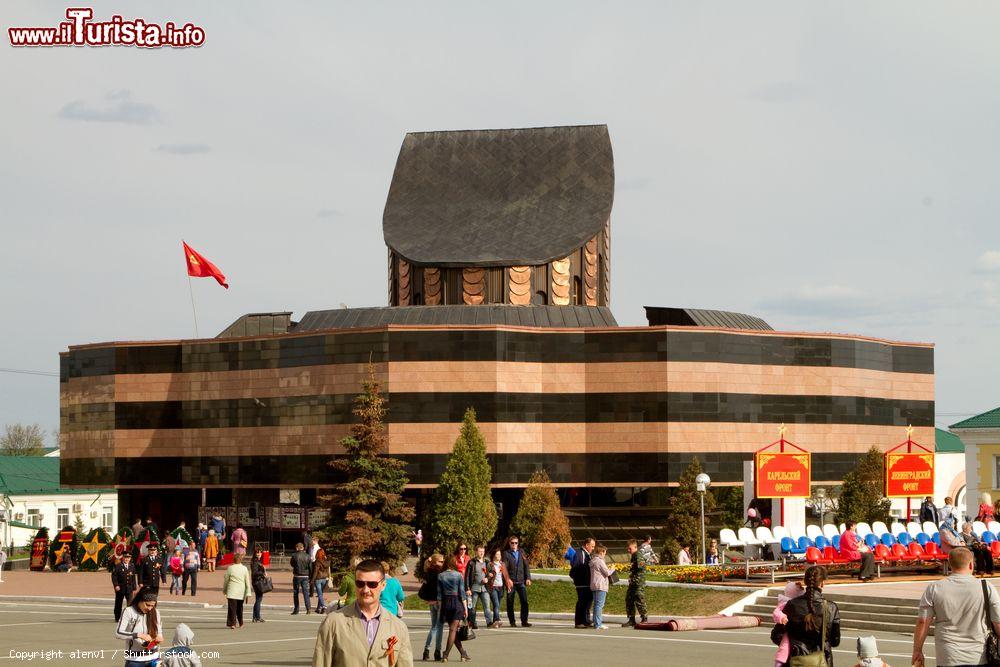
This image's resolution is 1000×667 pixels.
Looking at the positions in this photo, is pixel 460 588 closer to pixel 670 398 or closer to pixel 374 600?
pixel 374 600

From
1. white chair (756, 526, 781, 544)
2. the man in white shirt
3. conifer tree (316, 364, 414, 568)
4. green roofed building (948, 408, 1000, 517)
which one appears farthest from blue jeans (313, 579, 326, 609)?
green roofed building (948, 408, 1000, 517)

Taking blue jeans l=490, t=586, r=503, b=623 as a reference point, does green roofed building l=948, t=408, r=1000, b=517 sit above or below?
above

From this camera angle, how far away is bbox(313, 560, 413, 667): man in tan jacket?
10844 millimetres

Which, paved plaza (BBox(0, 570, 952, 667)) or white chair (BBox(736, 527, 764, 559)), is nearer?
paved plaza (BBox(0, 570, 952, 667))

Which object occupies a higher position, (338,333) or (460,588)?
(338,333)

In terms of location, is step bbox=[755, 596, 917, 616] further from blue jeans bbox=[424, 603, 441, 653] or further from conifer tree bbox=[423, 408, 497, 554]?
conifer tree bbox=[423, 408, 497, 554]

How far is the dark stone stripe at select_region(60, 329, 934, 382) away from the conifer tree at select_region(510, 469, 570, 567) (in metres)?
8.51

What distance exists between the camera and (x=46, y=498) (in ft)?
364

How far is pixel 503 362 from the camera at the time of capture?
65.9 metres

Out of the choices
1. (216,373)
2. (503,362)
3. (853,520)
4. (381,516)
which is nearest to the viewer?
(381,516)

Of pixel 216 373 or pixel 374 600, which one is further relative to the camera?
pixel 216 373

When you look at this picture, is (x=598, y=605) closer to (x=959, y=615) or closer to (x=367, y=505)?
(x=959, y=615)

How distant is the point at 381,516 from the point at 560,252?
1002 inches

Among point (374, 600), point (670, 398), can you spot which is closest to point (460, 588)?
point (374, 600)
